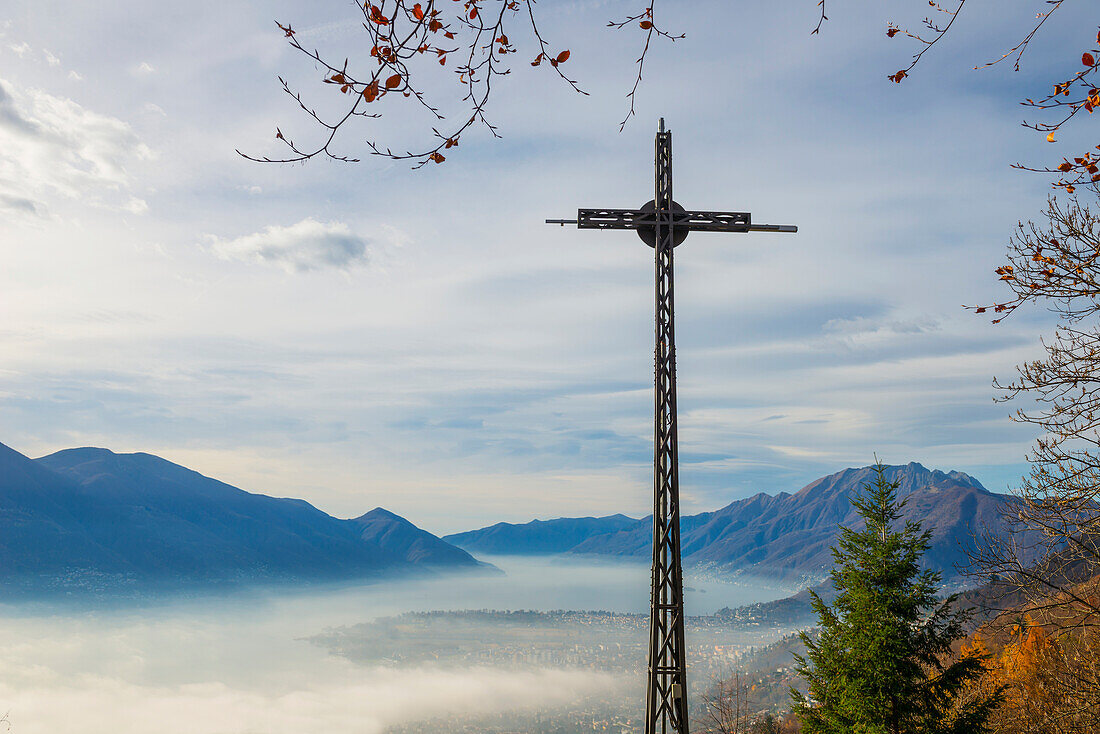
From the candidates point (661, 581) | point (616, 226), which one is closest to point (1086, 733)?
point (661, 581)

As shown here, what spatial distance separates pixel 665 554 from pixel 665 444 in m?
1.03

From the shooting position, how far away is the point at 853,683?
36.2 ft

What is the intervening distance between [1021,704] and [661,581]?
21.4 metres

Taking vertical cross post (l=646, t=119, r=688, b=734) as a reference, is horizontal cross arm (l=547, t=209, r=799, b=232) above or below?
above

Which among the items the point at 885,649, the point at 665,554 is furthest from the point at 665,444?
the point at 885,649

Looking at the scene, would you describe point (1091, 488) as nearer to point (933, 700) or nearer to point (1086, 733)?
point (1086, 733)

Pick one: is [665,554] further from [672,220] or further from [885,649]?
[885,649]

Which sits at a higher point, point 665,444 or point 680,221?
point 680,221

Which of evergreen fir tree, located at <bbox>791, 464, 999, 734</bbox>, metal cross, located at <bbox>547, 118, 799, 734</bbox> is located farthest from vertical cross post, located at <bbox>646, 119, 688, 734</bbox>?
evergreen fir tree, located at <bbox>791, 464, 999, 734</bbox>

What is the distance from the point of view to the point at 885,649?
439 inches

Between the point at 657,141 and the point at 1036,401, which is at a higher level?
the point at 657,141

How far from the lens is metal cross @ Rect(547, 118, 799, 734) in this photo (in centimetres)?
635

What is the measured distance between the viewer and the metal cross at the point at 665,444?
20.8ft

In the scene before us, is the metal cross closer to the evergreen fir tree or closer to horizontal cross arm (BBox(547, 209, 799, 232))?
horizontal cross arm (BBox(547, 209, 799, 232))
